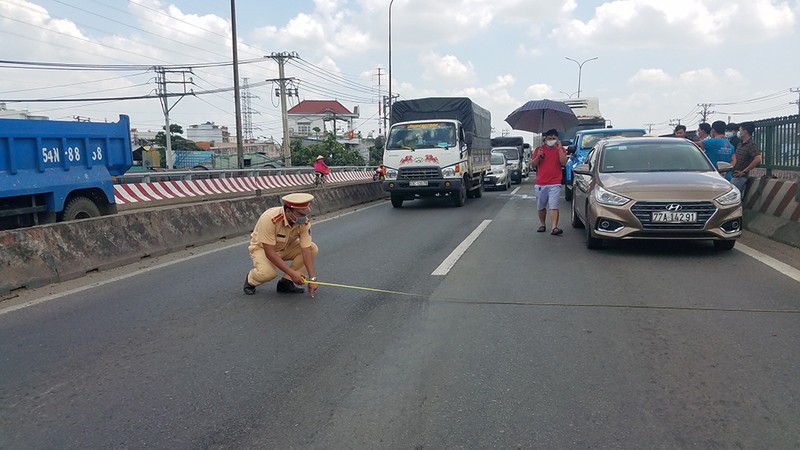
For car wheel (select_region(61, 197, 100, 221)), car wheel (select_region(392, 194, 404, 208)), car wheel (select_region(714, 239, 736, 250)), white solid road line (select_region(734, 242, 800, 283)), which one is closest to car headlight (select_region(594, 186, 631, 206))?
car wheel (select_region(714, 239, 736, 250))

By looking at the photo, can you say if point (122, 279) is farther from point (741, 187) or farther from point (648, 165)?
point (741, 187)

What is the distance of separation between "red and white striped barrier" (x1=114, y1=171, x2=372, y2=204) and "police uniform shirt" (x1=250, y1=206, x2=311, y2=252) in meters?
11.1

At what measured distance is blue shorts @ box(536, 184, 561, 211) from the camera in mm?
10328

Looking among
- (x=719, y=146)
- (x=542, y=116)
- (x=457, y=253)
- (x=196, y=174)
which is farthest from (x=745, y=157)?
(x=196, y=174)

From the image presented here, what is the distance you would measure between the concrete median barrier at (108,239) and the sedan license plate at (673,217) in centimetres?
717

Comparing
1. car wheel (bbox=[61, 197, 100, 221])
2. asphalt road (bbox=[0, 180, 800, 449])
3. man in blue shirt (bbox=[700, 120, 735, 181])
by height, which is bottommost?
asphalt road (bbox=[0, 180, 800, 449])

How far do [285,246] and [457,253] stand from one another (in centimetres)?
325

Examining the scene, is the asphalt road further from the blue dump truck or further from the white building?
the white building

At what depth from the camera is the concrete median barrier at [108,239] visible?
6938 mm

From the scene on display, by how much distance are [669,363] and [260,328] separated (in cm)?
322

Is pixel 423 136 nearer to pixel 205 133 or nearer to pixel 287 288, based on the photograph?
pixel 287 288

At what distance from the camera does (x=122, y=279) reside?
7484mm

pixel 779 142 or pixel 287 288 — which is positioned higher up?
pixel 779 142

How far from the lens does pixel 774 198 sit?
9.73 metres
